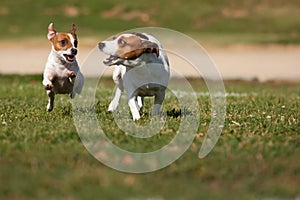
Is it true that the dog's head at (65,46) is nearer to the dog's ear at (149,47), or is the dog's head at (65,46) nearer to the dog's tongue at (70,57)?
the dog's tongue at (70,57)

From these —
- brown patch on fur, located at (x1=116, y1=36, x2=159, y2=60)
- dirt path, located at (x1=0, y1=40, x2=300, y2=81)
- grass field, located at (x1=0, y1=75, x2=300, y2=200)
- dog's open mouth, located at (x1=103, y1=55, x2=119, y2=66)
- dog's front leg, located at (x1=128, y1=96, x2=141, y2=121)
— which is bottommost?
grass field, located at (x1=0, y1=75, x2=300, y2=200)

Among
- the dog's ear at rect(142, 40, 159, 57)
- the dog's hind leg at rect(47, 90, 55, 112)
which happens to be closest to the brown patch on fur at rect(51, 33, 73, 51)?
the dog's hind leg at rect(47, 90, 55, 112)

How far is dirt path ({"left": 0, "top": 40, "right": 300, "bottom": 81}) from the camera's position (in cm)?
3102

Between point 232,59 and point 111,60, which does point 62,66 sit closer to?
point 111,60

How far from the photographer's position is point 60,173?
738 centimetres

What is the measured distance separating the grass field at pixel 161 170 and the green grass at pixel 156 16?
44.9m

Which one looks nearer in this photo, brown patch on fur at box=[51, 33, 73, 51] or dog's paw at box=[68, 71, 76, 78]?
brown patch on fur at box=[51, 33, 73, 51]

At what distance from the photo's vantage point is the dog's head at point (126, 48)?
10586mm

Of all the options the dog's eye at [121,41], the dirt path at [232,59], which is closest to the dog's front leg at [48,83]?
the dog's eye at [121,41]

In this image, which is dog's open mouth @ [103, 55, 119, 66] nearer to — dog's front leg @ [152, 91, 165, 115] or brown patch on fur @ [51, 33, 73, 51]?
dog's front leg @ [152, 91, 165, 115]

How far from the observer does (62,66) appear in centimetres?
1213

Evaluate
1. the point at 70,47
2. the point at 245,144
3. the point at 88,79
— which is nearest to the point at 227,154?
the point at 245,144

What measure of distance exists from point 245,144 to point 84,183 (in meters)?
2.77

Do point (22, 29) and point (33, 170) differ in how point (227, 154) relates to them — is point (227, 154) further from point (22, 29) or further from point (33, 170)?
point (22, 29)
